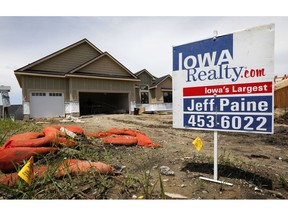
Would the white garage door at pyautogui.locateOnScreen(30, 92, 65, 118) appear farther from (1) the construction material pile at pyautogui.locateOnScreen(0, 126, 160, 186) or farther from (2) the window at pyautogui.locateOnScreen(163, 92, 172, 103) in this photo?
(2) the window at pyautogui.locateOnScreen(163, 92, 172, 103)

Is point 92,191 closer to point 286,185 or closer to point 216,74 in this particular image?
point 216,74

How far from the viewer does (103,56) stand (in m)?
19.8

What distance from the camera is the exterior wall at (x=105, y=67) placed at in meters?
18.9

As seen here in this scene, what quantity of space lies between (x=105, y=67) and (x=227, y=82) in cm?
1872

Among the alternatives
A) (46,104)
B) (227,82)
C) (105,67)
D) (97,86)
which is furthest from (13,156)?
(105,67)

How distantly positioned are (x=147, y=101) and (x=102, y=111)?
22.3 feet

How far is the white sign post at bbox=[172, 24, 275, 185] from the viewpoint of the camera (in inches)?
97.0

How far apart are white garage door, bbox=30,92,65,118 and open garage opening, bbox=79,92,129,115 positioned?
5.48m

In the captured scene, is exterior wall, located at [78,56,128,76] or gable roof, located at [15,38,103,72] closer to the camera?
gable roof, located at [15,38,103,72]

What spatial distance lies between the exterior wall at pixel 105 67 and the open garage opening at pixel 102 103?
292 centimetres

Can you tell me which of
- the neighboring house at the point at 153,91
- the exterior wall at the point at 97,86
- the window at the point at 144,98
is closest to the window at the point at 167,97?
the neighboring house at the point at 153,91

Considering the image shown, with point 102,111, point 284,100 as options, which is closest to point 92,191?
point 284,100

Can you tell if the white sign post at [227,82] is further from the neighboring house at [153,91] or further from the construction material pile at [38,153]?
the neighboring house at [153,91]

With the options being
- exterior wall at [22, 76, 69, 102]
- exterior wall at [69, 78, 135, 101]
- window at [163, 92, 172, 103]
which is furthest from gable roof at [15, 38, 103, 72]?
window at [163, 92, 172, 103]
